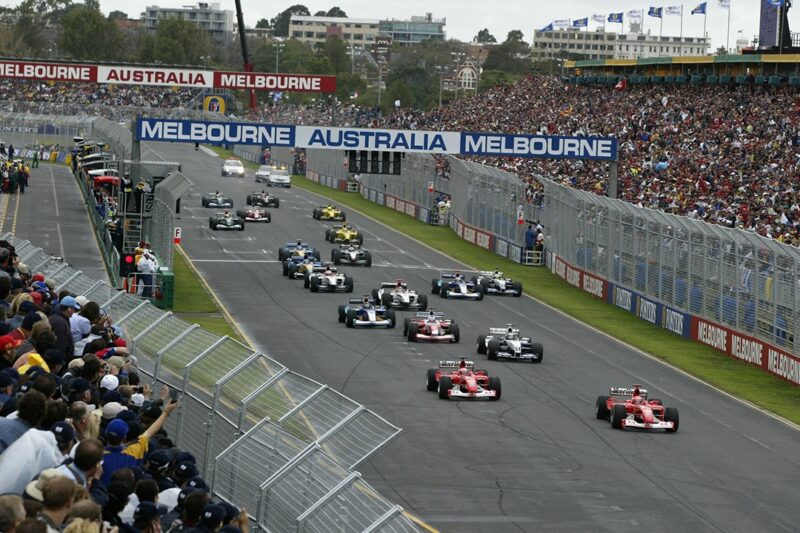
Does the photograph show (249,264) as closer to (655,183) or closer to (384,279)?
(384,279)

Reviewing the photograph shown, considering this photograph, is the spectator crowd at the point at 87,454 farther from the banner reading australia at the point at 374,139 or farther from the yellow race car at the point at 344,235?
the yellow race car at the point at 344,235

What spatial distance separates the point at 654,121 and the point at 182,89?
66331mm

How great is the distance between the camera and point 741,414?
94.7 feet

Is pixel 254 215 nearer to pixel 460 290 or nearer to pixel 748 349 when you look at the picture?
pixel 460 290

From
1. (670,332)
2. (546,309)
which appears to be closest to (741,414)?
(670,332)

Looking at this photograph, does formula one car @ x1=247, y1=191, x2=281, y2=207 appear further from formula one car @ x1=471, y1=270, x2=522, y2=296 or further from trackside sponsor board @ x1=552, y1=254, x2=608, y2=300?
formula one car @ x1=471, y1=270, x2=522, y2=296

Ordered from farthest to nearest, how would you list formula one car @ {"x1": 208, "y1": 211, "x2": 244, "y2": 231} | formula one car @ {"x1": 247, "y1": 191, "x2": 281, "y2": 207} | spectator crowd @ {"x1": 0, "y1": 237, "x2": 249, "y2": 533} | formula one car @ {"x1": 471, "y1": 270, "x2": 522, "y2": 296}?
formula one car @ {"x1": 247, "y1": 191, "x2": 281, "y2": 207} < formula one car @ {"x1": 208, "y1": 211, "x2": 244, "y2": 231} < formula one car @ {"x1": 471, "y1": 270, "x2": 522, "y2": 296} < spectator crowd @ {"x1": 0, "y1": 237, "x2": 249, "y2": 533}

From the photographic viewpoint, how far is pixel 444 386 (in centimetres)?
2777

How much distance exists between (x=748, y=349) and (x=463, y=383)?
10.7 meters

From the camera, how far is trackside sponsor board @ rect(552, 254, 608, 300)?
156 feet

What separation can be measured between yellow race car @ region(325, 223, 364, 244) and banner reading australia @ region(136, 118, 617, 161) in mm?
7403

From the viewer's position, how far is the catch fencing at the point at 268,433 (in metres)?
11.3

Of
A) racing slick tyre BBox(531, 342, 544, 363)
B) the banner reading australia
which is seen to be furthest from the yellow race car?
racing slick tyre BBox(531, 342, 544, 363)

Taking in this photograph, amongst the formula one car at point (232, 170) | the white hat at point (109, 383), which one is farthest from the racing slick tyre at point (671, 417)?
the formula one car at point (232, 170)
